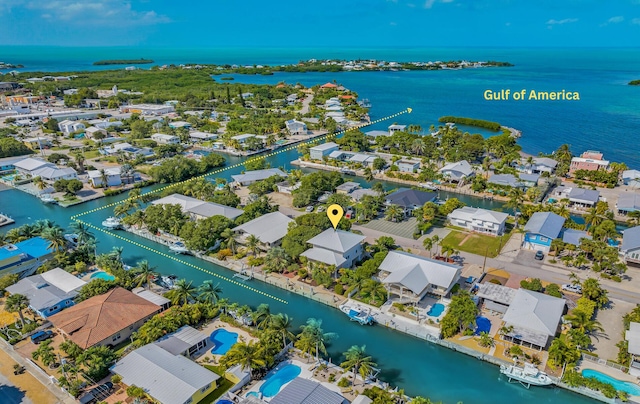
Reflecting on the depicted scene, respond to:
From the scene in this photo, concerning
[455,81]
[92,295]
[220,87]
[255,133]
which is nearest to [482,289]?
[92,295]

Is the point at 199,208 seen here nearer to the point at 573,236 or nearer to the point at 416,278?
the point at 416,278

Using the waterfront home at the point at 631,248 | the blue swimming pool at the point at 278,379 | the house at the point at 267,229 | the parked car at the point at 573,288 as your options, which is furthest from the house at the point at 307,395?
the waterfront home at the point at 631,248

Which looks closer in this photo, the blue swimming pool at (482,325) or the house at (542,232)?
the blue swimming pool at (482,325)

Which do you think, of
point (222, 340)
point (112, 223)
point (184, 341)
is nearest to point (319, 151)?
point (112, 223)

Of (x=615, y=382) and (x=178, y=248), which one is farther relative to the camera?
(x=178, y=248)

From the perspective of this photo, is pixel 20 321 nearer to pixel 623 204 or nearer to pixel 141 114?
Answer: pixel 623 204

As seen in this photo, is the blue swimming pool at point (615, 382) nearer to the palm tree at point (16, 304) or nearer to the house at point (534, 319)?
the house at point (534, 319)

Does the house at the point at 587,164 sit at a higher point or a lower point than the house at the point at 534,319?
higher
